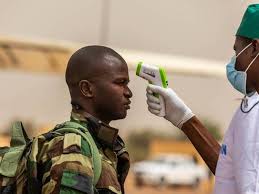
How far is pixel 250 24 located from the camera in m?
3.75

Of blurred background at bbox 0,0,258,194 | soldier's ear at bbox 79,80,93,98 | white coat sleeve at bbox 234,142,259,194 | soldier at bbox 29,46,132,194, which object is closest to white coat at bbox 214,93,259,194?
white coat sleeve at bbox 234,142,259,194

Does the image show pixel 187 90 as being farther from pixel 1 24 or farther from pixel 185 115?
pixel 185 115

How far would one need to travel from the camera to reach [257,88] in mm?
3740

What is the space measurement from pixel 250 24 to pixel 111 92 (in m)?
0.62

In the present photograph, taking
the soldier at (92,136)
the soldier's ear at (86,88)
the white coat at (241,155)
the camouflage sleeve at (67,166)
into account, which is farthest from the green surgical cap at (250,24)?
the camouflage sleeve at (67,166)

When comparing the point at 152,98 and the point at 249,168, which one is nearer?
the point at 249,168

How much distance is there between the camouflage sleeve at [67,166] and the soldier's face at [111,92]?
12.2 inches

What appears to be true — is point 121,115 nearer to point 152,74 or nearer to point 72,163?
point 152,74

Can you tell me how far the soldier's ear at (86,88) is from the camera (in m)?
3.67

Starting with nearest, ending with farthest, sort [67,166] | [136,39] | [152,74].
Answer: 1. [67,166]
2. [152,74]
3. [136,39]

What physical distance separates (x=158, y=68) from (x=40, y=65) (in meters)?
24.9

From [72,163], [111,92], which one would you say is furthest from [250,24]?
[72,163]

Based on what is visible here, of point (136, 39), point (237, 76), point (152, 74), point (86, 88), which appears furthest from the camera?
point (136, 39)

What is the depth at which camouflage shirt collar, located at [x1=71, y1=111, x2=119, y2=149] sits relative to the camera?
3631 mm
